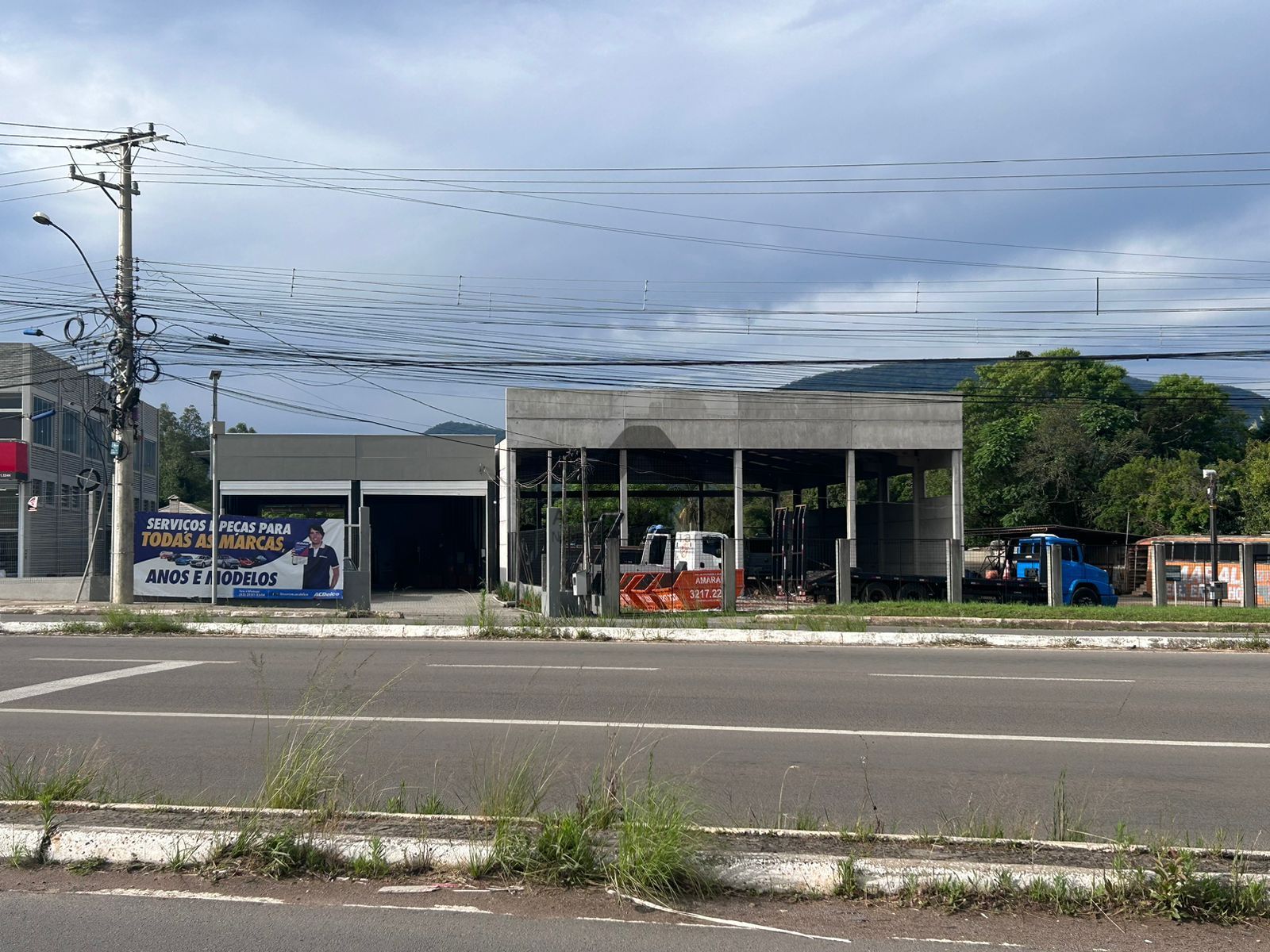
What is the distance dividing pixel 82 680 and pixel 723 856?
957 centimetres

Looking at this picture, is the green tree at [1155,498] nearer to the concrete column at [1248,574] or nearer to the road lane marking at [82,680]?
the concrete column at [1248,574]

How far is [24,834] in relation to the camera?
221 inches

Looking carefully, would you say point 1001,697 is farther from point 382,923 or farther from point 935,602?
point 935,602

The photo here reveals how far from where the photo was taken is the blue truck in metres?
30.3

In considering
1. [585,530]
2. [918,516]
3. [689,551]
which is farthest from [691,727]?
[918,516]

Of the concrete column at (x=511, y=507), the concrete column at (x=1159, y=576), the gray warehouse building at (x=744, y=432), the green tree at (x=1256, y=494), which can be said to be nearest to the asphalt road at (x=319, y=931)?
the concrete column at (x=1159, y=576)

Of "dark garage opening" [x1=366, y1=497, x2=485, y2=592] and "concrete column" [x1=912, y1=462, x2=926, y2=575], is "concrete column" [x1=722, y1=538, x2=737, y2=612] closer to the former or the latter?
"concrete column" [x1=912, y1=462, x2=926, y2=575]

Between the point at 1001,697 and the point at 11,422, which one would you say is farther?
the point at 11,422

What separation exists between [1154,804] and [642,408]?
28.2m

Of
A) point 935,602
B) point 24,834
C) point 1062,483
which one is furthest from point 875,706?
point 1062,483

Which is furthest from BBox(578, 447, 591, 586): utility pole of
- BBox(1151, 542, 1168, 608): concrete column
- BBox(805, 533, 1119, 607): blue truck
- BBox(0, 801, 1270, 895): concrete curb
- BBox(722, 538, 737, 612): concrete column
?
BBox(0, 801, 1270, 895): concrete curb

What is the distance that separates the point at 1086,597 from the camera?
33031 millimetres

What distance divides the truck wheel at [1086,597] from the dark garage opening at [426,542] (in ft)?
A: 70.7

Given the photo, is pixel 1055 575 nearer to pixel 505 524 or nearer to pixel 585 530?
pixel 585 530
